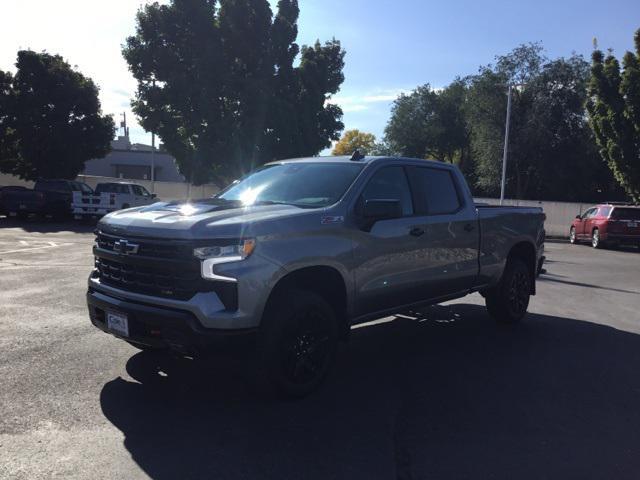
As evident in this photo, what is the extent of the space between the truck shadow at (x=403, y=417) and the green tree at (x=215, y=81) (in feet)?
78.9

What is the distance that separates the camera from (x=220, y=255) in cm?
417

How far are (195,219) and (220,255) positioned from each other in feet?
1.24

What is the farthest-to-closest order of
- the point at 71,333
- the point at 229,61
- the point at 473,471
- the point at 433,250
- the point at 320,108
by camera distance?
the point at 320,108 < the point at 229,61 < the point at 71,333 < the point at 433,250 < the point at 473,471

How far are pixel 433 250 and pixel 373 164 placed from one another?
3.77 ft

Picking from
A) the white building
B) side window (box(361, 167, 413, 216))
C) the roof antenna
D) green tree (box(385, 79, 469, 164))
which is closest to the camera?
side window (box(361, 167, 413, 216))

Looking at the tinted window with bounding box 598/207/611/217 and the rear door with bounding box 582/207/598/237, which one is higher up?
the tinted window with bounding box 598/207/611/217

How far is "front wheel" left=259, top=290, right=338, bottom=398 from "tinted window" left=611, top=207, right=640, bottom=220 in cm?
1946

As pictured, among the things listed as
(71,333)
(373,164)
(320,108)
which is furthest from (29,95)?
(373,164)

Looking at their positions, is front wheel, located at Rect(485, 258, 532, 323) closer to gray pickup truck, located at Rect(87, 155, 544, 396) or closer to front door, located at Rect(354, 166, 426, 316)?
gray pickup truck, located at Rect(87, 155, 544, 396)

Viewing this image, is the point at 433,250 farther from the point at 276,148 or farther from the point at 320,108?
the point at 320,108

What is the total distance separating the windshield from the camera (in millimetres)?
5242

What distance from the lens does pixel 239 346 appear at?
13.8 ft

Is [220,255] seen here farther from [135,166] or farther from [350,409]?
[135,166]

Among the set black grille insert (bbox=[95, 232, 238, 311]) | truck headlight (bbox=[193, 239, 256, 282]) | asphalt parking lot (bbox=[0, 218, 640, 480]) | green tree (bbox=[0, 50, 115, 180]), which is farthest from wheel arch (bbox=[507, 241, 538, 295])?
green tree (bbox=[0, 50, 115, 180])
